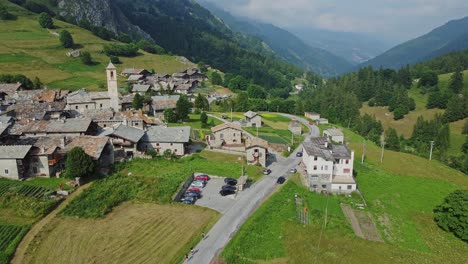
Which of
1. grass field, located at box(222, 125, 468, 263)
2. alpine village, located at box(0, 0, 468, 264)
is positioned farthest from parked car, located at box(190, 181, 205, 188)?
grass field, located at box(222, 125, 468, 263)

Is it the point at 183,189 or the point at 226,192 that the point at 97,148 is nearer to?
the point at 183,189

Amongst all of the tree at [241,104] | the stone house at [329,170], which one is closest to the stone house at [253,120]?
the tree at [241,104]

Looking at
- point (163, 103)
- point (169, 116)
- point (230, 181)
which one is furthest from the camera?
point (163, 103)

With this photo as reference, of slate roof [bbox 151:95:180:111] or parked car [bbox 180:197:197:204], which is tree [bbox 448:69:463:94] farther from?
parked car [bbox 180:197:197:204]

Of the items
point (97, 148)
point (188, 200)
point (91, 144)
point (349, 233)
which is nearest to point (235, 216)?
point (188, 200)

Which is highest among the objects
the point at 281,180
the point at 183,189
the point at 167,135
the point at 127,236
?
the point at 167,135

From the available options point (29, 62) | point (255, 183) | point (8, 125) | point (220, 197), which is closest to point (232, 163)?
point (255, 183)

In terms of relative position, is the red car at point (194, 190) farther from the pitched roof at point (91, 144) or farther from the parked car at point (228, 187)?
the pitched roof at point (91, 144)

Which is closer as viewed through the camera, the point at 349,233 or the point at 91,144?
the point at 349,233
